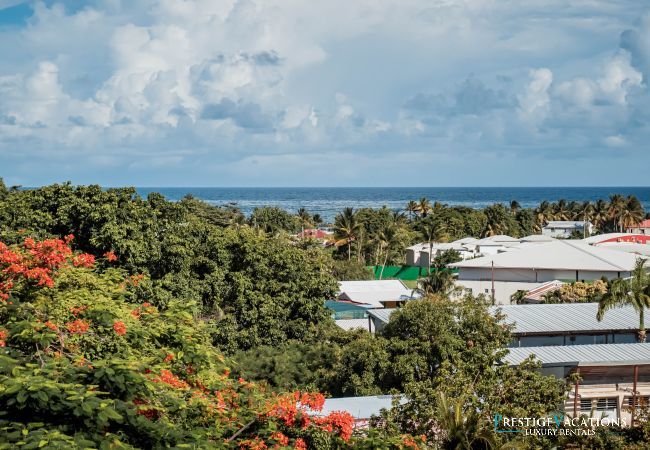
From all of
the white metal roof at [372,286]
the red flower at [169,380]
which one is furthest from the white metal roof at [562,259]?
the red flower at [169,380]

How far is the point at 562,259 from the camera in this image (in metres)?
51.0

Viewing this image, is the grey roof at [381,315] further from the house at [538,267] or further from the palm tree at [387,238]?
the palm tree at [387,238]

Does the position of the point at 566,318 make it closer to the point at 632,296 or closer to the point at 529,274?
the point at 632,296

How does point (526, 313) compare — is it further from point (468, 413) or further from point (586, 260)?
point (586, 260)

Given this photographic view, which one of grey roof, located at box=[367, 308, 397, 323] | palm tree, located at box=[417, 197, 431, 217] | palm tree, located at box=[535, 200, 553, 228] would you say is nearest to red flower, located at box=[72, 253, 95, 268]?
grey roof, located at box=[367, 308, 397, 323]

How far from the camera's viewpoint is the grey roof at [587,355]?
21.5m

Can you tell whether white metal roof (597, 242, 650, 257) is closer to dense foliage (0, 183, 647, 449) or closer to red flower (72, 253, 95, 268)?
dense foliage (0, 183, 647, 449)

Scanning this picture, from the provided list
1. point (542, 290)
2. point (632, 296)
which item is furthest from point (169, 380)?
point (542, 290)

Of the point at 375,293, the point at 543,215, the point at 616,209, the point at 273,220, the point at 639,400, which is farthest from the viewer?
the point at 543,215

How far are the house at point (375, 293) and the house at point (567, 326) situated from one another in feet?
52.7

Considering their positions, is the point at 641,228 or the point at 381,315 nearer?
the point at 381,315

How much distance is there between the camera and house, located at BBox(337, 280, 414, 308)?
46.2 metres

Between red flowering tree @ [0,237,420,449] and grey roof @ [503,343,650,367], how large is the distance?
11.7m

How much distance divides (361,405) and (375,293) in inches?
1159
